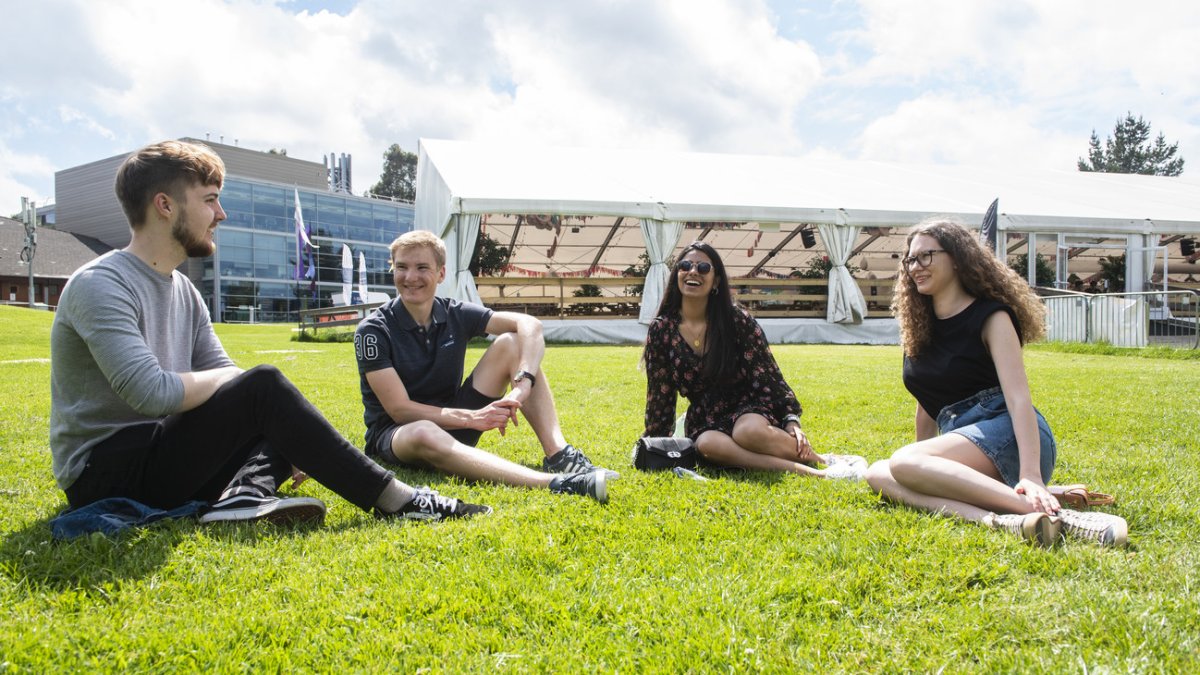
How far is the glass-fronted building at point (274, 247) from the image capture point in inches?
1443

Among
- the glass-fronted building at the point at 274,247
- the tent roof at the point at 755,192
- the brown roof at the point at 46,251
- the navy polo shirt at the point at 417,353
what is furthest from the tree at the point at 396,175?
the navy polo shirt at the point at 417,353

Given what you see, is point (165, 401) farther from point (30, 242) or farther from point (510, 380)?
point (30, 242)

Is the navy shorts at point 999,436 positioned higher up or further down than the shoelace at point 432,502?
higher up

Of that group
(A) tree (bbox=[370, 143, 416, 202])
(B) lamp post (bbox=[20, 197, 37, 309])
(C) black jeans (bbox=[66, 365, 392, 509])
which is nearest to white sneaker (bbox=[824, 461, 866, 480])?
(C) black jeans (bbox=[66, 365, 392, 509])

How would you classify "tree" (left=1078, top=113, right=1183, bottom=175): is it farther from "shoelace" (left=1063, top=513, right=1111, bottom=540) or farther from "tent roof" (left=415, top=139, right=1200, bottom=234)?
"shoelace" (left=1063, top=513, right=1111, bottom=540)

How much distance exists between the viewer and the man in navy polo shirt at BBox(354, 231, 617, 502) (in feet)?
9.55

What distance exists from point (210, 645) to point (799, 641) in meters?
1.21

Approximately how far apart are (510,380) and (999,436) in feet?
6.54

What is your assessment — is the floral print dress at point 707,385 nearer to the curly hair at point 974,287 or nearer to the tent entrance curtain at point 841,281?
the curly hair at point 974,287

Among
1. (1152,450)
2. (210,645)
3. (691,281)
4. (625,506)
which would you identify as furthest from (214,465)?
(1152,450)

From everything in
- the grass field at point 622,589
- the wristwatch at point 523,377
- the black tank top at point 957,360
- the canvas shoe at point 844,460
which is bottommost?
the grass field at point 622,589

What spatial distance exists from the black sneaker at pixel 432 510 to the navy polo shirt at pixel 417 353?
89cm

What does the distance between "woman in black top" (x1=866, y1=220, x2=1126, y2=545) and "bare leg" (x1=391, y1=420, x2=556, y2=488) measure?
1.27m

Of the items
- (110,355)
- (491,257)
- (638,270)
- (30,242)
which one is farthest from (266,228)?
(110,355)
